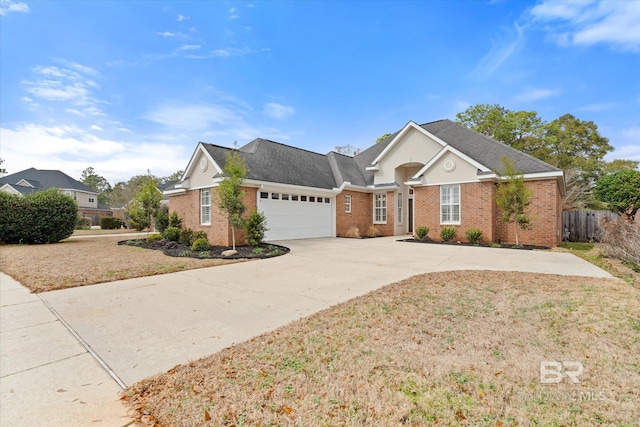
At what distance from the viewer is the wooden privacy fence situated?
635 inches

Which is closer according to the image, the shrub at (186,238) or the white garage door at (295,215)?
the shrub at (186,238)

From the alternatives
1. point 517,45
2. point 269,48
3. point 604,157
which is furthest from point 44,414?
point 604,157

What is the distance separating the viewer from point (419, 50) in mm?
14086

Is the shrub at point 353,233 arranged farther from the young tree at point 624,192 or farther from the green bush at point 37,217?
the green bush at point 37,217

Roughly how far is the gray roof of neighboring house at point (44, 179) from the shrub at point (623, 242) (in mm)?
52495

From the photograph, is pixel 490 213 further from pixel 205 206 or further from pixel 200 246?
pixel 205 206

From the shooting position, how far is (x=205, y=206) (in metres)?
14.6

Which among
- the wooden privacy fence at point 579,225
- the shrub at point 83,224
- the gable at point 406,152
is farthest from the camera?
the shrub at point 83,224

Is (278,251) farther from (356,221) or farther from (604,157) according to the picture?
(604,157)

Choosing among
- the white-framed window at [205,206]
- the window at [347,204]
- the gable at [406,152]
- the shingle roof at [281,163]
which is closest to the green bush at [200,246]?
the white-framed window at [205,206]

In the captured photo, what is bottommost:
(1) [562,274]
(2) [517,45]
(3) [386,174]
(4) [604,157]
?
(1) [562,274]

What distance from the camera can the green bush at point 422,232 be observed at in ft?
51.1

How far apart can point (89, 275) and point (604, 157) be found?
130 ft

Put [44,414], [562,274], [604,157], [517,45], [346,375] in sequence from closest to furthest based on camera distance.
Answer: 1. [44,414]
2. [346,375]
3. [562,274]
4. [517,45]
5. [604,157]
